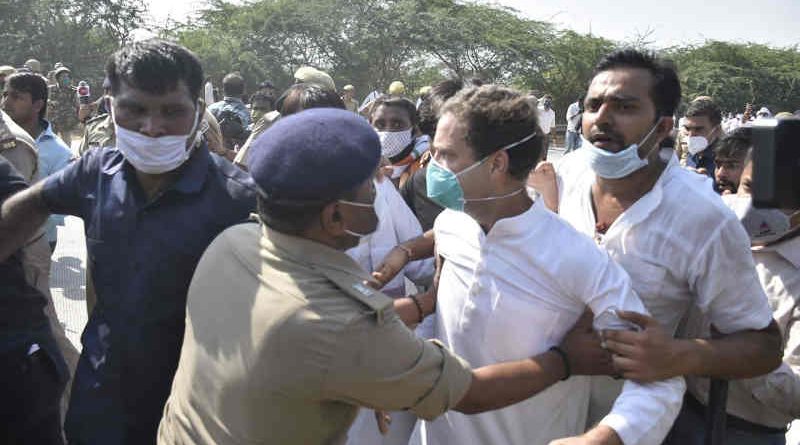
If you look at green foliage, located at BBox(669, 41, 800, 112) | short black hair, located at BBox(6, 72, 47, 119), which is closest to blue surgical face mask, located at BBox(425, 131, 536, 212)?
short black hair, located at BBox(6, 72, 47, 119)

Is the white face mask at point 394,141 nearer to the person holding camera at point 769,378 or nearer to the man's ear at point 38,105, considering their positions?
the person holding camera at point 769,378

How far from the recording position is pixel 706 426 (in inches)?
87.4

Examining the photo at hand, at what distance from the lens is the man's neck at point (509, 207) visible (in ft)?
6.97

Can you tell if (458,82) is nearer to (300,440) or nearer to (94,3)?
(300,440)

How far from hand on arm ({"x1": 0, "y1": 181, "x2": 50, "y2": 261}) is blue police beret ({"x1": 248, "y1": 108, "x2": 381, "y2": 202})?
1.05 meters

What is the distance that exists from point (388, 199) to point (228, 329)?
1518mm

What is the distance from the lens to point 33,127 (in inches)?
203

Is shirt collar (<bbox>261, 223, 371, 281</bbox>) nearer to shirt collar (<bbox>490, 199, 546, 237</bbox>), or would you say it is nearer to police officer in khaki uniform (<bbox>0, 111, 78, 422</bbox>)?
shirt collar (<bbox>490, 199, 546, 237</bbox>)

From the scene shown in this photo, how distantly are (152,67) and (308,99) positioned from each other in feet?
3.86

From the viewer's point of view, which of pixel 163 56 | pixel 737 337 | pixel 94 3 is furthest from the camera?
pixel 94 3

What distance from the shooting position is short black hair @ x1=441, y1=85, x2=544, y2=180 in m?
2.10

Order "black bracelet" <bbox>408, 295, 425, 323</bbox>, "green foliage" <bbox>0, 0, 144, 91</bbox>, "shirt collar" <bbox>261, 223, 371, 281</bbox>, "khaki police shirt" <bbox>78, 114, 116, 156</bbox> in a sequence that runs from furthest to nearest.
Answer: "green foliage" <bbox>0, 0, 144, 91</bbox>
"khaki police shirt" <bbox>78, 114, 116, 156</bbox>
"black bracelet" <bbox>408, 295, 425, 323</bbox>
"shirt collar" <bbox>261, 223, 371, 281</bbox>

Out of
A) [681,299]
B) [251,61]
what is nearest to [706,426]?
[681,299]

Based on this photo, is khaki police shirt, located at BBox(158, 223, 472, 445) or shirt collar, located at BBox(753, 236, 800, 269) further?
shirt collar, located at BBox(753, 236, 800, 269)
